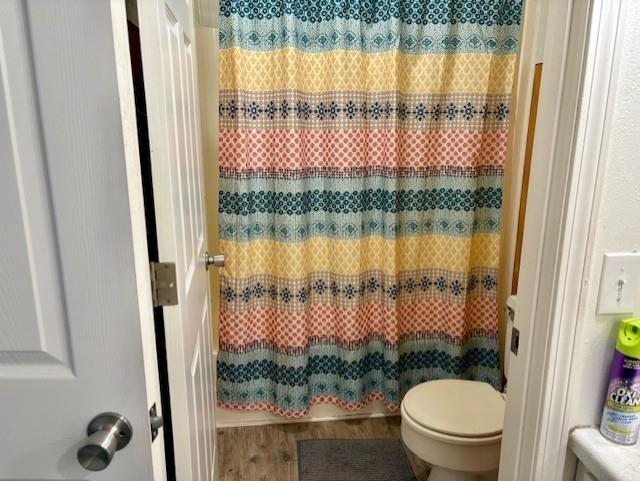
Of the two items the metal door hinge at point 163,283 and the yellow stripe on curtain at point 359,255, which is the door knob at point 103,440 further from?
the yellow stripe on curtain at point 359,255

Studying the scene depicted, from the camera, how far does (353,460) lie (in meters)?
1.97

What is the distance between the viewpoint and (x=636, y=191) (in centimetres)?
76

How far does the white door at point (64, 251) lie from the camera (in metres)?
0.56

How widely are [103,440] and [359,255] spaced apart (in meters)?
1.50

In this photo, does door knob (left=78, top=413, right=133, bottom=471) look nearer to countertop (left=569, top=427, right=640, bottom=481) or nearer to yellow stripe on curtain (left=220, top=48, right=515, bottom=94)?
countertop (left=569, top=427, right=640, bottom=481)

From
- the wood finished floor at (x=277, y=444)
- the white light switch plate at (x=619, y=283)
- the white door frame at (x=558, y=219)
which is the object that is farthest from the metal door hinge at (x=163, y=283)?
the wood finished floor at (x=277, y=444)

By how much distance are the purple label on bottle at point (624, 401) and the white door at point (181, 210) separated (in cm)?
82

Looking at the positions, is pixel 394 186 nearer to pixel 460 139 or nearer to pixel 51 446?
pixel 460 139

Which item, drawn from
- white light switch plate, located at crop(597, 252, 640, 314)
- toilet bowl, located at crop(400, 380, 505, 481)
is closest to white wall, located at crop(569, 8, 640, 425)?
white light switch plate, located at crop(597, 252, 640, 314)

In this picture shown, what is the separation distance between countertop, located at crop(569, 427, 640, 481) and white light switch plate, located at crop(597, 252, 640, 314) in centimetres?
24

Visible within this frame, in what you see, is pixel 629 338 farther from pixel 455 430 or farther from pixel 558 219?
pixel 455 430

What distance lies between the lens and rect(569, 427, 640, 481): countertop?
73 centimetres

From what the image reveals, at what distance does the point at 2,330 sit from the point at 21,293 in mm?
67

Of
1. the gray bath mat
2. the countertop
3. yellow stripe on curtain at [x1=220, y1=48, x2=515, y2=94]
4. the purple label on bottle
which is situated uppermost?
yellow stripe on curtain at [x1=220, y1=48, x2=515, y2=94]
